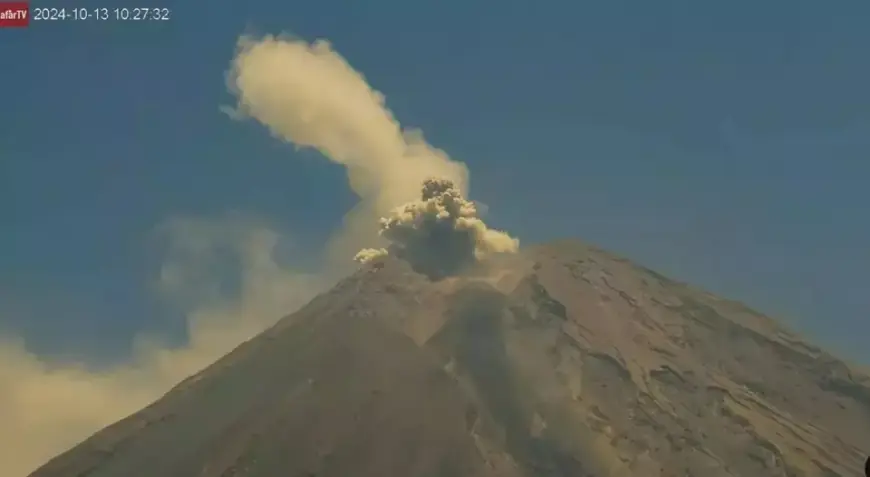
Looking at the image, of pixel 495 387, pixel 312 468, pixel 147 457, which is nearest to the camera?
pixel 312 468

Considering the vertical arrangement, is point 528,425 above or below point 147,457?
above

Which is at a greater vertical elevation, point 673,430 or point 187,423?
point 673,430

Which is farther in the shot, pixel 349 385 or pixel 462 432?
pixel 349 385

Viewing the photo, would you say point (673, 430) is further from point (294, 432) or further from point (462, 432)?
point (294, 432)

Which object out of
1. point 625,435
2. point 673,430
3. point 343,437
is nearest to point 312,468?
point 343,437

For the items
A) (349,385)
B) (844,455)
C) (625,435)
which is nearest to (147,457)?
(349,385)

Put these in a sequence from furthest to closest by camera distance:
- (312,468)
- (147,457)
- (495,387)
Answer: (495,387), (147,457), (312,468)

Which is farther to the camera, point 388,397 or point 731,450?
point 388,397

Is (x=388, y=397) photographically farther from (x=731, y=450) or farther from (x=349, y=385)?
(x=731, y=450)

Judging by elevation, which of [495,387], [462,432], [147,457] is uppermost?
[495,387]
